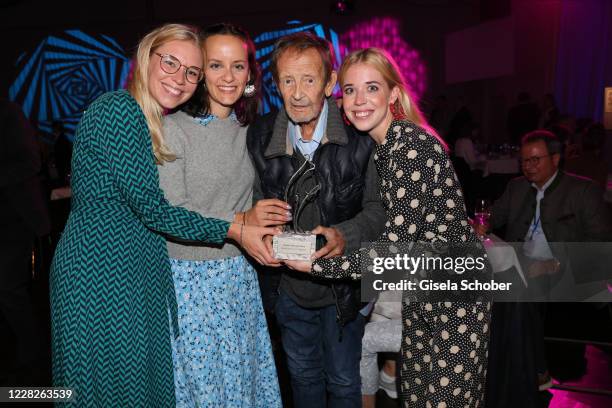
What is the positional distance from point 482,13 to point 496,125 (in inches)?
86.3

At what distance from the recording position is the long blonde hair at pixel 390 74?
1.82 meters

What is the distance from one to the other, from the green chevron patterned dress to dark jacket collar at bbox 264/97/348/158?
0.38 m

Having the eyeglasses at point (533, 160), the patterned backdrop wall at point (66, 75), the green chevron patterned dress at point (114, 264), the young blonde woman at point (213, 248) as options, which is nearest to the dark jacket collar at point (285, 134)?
the young blonde woman at point (213, 248)

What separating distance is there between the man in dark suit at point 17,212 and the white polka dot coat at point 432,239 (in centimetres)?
214

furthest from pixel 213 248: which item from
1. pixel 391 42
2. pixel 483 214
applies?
pixel 391 42

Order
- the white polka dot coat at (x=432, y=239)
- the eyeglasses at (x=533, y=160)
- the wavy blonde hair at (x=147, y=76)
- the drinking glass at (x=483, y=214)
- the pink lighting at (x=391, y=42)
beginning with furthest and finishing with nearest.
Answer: the pink lighting at (x=391, y=42) < the eyeglasses at (x=533, y=160) < the drinking glass at (x=483, y=214) < the wavy blonde hair at (x=147, y=76) < the white polka dot coat at (x=432, y=239)

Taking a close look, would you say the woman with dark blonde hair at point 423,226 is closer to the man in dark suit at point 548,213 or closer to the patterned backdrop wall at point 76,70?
the man in dark suit at point 548,213

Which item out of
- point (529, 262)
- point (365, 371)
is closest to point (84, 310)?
point (365, 371)

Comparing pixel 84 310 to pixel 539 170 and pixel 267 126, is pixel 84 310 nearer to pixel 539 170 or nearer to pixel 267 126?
pixel 267 126

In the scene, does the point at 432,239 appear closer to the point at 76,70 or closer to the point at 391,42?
the point at 391,42

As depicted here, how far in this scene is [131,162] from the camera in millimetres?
1638

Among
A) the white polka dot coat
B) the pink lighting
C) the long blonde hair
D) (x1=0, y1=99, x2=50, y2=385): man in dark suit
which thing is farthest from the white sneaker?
the pink lighting

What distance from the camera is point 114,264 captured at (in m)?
1.69

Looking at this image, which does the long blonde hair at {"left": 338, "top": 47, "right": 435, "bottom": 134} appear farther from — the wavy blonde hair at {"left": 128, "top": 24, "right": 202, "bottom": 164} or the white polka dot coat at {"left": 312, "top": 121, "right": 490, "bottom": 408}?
the wavy blonde hair at {"left": 128, "top": 24, "right": 202, "bottom": 164}
